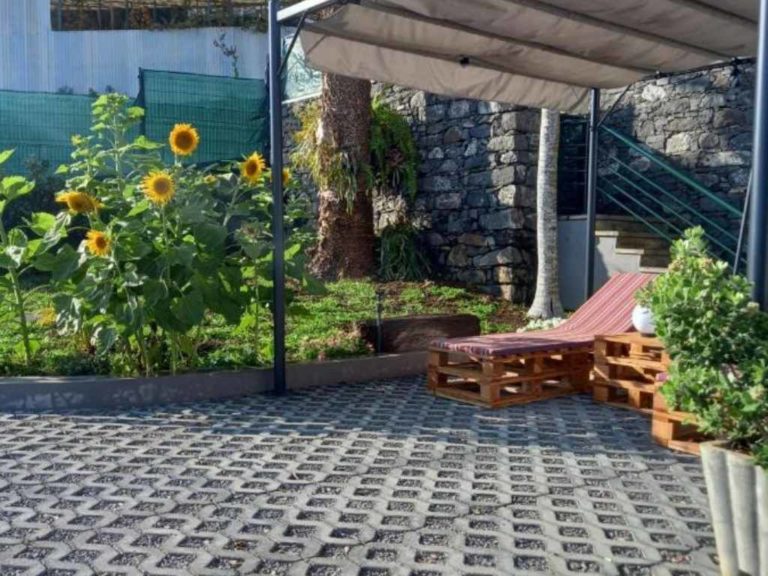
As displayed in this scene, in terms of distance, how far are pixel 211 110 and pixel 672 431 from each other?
7.87 meters

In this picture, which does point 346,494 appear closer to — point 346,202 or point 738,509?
point 738,509

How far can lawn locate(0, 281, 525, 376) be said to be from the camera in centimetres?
555

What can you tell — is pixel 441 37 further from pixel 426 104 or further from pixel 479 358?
pixel 426 104

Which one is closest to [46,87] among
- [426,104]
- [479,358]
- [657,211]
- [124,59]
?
[124,59]

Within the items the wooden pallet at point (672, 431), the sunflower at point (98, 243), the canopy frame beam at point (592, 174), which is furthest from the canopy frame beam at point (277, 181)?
the canopy frame beam at point (592, 174)

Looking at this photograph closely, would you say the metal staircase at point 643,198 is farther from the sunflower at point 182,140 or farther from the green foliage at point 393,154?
the sunflower at point 182,140

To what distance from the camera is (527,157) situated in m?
8.51

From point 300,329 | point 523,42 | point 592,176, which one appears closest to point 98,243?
point 300,329

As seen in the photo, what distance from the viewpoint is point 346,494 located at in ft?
11.3

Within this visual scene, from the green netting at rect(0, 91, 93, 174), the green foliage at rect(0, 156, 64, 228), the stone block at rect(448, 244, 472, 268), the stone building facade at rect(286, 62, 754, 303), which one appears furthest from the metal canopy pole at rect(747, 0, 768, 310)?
the green foliage at rect(0, 156, 64, 228)

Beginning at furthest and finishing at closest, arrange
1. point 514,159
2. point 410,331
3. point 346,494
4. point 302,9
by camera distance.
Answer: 1. point 514,159
2. point 410,331
3. point 302,9
4. point 346,494

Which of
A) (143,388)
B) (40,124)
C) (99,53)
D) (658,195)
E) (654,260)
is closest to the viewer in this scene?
(143,388)

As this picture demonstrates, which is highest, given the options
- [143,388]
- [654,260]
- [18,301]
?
[654,260]

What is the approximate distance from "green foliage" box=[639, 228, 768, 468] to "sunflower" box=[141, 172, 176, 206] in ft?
10.3
